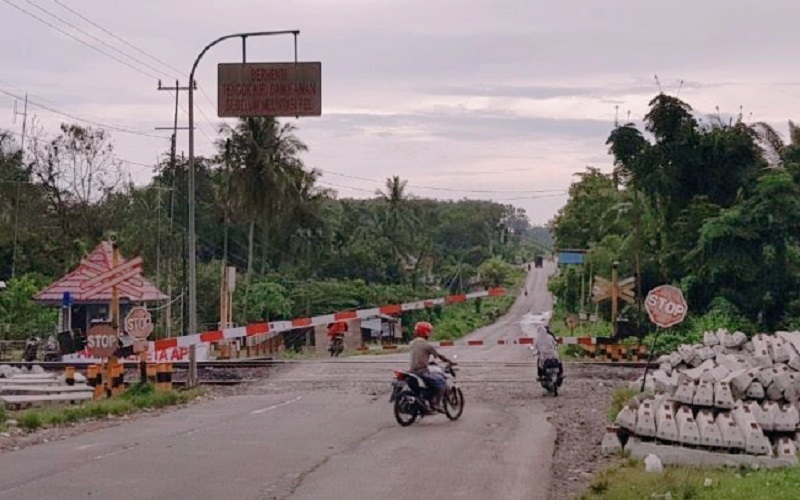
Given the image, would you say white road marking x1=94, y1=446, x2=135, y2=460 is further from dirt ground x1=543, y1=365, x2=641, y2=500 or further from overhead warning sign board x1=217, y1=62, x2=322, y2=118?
overhead warning sign board x1=217, y1=62, x2=322, y2=118

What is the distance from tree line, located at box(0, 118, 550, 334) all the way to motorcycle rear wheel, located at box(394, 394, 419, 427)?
127 feet

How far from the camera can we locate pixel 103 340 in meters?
23.6

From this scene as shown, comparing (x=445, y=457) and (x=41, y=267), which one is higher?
(x=41, y=267)

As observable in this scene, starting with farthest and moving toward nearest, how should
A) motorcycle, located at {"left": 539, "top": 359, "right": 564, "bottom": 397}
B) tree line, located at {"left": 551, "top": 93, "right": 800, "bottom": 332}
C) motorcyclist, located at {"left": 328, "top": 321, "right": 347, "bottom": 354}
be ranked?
motorcyclist, located at {"left": 328, "top": 321, "right": 347, "bottom": 354} < tree line, located at {"left": 551, "top": 93, "right": 800, "bottom": 332} < motorcycle, located at {"left": 539, "top": 359, "right": 564, "bottom": 397}

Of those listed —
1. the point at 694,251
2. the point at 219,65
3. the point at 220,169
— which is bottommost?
the point at 694,251

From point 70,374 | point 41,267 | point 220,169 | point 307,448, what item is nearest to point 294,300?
point 220,169

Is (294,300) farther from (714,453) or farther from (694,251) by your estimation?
(714,453)

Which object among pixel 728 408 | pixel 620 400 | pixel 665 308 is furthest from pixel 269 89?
pixel 728 408

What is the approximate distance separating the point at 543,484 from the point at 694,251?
27471 millimetres

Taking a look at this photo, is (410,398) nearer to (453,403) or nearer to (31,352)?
(453,403)

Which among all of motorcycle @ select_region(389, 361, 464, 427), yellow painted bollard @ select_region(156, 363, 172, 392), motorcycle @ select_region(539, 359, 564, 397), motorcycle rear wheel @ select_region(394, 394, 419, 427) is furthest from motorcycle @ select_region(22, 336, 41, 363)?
motorcycle rear wheel @ select_region(394, 394, 419, 427)

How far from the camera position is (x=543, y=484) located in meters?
13.3

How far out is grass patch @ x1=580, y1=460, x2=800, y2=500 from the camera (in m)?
11.2

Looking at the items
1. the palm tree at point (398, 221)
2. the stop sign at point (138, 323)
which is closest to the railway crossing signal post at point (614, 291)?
the stop sign at point (138, 323)
